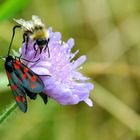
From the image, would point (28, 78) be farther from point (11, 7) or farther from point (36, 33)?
point (11, 7)

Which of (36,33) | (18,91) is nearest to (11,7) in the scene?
(36,33)

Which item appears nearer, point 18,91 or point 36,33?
point 18,91

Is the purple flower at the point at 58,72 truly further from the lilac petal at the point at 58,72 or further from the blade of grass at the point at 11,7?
the blade of grass at the point at 11,7

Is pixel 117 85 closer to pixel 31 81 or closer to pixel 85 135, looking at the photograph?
pixel 85 135

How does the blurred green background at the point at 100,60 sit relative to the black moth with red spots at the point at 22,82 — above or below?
below

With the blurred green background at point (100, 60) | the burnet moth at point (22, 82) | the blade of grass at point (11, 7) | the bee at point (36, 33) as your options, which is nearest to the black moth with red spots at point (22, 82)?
the burnet moth at point (22, 82)

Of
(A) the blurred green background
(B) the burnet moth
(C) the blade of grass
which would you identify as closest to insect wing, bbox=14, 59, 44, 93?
(B) the burnet moth

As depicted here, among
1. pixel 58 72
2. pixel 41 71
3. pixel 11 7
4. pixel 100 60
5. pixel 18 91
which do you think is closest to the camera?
pixel 18 91

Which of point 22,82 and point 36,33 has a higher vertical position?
point 36,33
